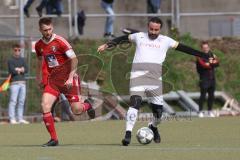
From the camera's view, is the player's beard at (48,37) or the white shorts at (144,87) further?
the player's beard at (48,37)

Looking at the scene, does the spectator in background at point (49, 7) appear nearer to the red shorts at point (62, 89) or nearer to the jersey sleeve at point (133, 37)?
the red shorts at point (62, 89)

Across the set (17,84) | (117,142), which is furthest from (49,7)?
(117,142)

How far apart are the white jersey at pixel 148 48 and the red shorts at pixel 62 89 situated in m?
1.20

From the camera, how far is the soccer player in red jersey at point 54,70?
53.5 feet

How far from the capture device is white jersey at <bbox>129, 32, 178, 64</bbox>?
16.2 metres

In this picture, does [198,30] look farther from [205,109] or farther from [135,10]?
[205,109]

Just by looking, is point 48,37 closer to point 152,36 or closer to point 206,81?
point 152,36

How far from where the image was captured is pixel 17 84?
2542cm

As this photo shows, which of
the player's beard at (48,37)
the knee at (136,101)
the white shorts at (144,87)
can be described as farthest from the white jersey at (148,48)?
the player's beard at (48,37)

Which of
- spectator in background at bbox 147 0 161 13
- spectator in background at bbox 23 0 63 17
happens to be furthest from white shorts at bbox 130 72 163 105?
spectator in background at bbox 147 0 161 13

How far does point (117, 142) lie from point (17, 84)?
8845 mm

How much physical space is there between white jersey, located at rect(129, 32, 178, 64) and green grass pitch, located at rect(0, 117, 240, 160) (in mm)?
1405

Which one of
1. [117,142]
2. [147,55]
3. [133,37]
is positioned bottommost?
[117,142]

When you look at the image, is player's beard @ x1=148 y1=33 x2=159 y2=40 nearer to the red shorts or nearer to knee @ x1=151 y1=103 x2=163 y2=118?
knee @ x1=151 y1=103 x2=163 y2=118
